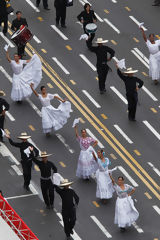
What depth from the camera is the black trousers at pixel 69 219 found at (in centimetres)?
4778

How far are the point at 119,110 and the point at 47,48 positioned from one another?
5.19m

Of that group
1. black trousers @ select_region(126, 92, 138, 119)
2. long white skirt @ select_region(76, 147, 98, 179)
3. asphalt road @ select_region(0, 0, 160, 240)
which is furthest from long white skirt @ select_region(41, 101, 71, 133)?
long white skirt @ select_region(76, 147, 98, 179)

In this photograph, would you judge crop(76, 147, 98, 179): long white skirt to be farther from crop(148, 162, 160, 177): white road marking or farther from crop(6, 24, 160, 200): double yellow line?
crop(148, 162, 160, 177): white road marking

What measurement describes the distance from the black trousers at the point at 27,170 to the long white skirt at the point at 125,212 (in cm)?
355

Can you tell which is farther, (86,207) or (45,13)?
(45,13)

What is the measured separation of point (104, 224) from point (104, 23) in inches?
549

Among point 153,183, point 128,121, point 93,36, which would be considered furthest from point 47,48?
point 153,183

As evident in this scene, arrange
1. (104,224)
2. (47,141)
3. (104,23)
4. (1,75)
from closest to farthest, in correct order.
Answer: (104,224), (47,141), (1,75), (104,23)

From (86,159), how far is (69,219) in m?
3.57

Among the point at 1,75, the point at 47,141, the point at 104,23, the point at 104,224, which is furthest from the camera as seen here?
the point at 104,23

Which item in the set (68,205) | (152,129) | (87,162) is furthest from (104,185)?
(152,129)

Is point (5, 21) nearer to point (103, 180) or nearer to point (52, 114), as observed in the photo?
point (52, 114)

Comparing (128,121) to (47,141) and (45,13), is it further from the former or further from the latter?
(45,13)

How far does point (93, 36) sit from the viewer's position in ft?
192
